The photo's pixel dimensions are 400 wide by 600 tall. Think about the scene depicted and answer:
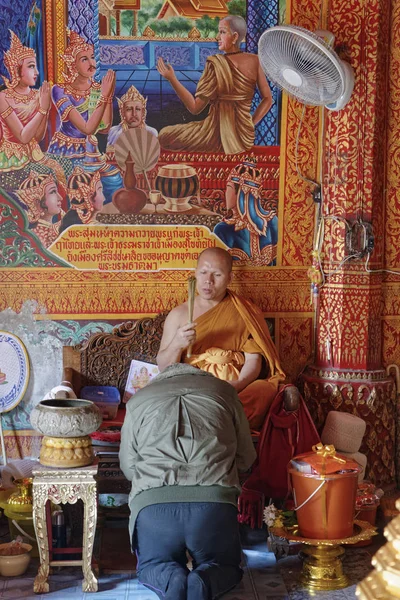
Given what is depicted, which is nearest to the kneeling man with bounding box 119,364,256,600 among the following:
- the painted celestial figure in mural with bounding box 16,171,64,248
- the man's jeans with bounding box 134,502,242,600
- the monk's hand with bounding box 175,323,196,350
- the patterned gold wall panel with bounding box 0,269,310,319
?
the man's jeans with bounding box 134,502,242,600

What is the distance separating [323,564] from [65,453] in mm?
1553

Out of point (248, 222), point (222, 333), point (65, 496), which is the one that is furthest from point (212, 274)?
point (65, 496)

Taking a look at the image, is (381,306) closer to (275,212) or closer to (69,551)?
(275,212)

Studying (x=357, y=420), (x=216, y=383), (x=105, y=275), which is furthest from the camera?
(x=105, y=275)

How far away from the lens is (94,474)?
4.69 m

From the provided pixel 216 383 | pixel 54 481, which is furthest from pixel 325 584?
pixel 54 481

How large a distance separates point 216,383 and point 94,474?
84 cm

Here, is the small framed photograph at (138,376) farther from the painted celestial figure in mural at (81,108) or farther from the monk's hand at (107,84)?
the monk's hand at (107,84)

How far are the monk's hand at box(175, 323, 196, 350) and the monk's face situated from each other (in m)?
0.36

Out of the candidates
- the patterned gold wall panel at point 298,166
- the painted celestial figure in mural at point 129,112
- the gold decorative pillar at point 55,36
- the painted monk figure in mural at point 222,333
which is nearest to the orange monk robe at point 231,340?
the painted monk figure in mural at point 222,333

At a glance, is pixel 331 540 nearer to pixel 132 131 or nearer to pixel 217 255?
pixel 217 255

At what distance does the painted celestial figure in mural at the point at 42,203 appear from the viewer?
614cm

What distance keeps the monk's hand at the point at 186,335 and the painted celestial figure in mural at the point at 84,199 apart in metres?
1.11

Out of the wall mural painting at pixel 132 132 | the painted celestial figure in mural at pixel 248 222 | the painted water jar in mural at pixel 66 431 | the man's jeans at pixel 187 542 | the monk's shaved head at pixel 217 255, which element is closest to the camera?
the man's jeans at pixel 187 542
